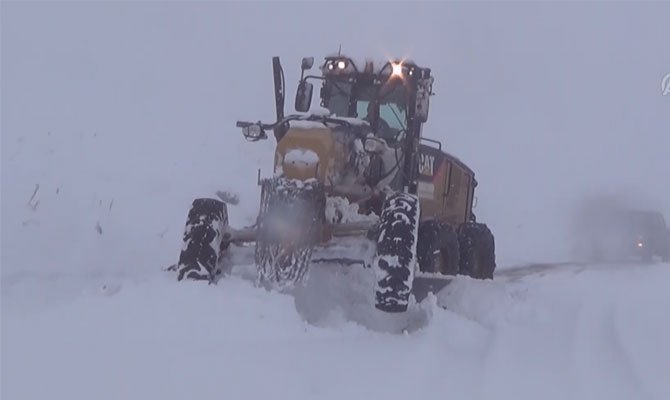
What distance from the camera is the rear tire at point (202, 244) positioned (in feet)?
29.5

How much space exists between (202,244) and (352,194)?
164 cm

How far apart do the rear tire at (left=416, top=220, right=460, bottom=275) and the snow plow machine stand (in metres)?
0.01

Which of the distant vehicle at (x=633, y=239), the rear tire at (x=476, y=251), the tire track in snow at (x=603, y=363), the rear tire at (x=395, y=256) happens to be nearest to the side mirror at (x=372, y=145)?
the rear tire at (x=395, y=256)

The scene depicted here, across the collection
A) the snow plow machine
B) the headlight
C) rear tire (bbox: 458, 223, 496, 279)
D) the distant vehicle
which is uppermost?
the headlight

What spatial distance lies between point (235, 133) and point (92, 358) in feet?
59.7

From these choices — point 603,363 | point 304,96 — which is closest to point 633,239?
point 304,96

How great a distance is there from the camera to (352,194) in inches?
376

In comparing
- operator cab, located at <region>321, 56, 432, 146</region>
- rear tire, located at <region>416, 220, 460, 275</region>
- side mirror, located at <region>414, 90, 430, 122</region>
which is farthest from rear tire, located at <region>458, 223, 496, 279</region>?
side mirror, located at <region>414, 90, 430, 122</region>

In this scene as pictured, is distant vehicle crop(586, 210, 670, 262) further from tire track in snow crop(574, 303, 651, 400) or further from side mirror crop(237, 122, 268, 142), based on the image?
side mirror crop(237, 122, 268, 142)

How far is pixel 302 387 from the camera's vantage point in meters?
6.04

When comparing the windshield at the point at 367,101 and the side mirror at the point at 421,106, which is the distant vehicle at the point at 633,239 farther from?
the side mirror at the point at 421,106

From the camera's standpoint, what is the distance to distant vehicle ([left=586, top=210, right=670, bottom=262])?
2805cm

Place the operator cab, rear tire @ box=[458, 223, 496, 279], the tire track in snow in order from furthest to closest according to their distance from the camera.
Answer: rear tire @ box=[458, 223, 496, 279] < the operator cab < the tire track in snow

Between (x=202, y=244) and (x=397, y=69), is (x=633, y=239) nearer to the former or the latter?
(x=397, y=69)
